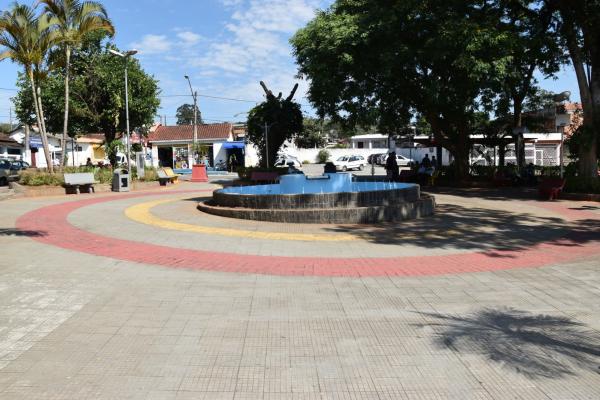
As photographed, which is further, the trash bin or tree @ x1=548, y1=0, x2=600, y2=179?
the trash bin

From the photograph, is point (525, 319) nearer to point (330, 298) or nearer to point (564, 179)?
point (330, 298)

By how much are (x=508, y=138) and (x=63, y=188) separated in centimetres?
2220

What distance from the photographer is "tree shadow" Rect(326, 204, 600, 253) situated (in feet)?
31.8

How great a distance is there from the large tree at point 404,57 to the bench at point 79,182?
1005cm

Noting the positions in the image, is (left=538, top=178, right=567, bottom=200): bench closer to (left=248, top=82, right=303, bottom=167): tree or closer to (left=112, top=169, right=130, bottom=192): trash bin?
(left=248, top=82, right=303, bottom=167): tree

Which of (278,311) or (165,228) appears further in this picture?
(165,228)

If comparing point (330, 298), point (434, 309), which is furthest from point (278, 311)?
point (434, 309)

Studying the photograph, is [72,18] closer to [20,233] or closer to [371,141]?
[20,233]

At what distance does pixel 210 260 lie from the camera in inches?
318

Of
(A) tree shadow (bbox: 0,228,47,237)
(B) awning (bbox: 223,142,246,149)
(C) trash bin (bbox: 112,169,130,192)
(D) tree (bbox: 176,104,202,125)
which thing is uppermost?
(D) tree (bbox: 176,104,202,125)

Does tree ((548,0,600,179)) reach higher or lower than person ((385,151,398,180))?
Answer: higher

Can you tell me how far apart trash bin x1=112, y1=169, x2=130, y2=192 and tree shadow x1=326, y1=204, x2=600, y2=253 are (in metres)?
13.1

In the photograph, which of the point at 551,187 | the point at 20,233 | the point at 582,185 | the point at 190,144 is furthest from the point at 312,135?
the point at 20,233

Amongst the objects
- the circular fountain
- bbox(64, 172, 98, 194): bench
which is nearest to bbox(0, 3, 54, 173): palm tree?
bbox(64, 172, 98, 194): bench
